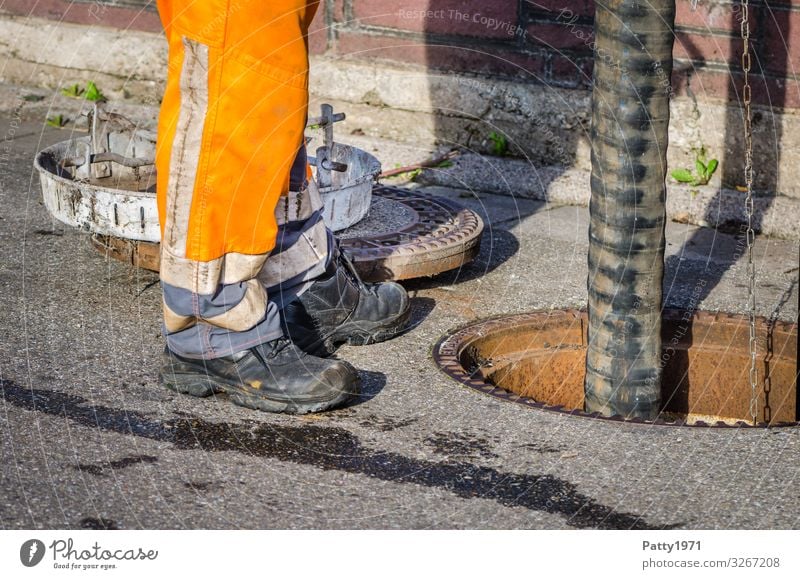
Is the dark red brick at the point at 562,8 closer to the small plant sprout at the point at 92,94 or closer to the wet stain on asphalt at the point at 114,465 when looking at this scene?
the small plant sprout at the point at 92,94

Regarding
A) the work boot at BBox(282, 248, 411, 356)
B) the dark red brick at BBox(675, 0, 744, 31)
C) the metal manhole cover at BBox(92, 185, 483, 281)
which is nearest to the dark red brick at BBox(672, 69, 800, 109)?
the dark red brick at BBox(675, 0, 744, 31)

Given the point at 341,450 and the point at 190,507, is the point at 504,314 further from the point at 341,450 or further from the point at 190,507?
the point at 190,507

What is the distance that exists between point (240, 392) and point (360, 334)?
56cm

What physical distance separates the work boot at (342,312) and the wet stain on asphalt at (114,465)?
2.49ft

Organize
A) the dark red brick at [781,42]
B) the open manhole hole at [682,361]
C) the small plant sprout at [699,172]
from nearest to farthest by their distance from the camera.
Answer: the open manhole hole at [682,361] → the dark red brick at [781,42] → the small plant sprout at [699,172]

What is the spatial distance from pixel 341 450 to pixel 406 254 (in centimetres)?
112

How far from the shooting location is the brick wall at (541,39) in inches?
181

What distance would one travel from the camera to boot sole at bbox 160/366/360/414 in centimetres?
302

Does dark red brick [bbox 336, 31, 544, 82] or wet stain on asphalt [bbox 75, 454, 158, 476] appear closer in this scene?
wet stain on asphalt [bbox 75, 454, 158, 476]

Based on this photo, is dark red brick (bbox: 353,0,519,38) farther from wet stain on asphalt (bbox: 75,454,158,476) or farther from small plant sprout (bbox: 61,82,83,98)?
wet stain on asphalt (bbox: 75,454,158,476)

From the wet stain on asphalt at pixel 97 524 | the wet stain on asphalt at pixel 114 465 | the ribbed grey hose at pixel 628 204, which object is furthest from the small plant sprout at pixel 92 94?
the wet stain on asphalt at pixel 97 524

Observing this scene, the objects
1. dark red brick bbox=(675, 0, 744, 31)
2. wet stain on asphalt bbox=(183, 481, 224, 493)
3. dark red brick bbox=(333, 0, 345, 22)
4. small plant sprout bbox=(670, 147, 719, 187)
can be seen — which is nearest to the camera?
wet stain on asphalt bbox=(183, 481, 224, 493)

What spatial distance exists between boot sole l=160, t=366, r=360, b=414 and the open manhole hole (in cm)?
70
